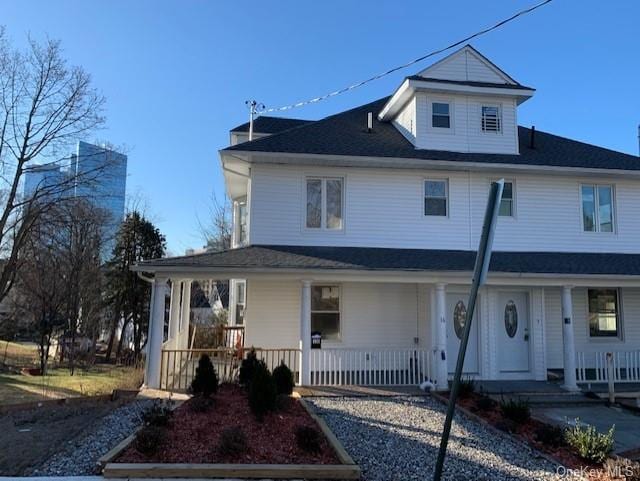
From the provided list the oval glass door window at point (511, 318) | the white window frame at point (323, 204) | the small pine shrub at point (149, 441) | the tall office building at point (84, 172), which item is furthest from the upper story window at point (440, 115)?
the tall office building at point (84, 172)

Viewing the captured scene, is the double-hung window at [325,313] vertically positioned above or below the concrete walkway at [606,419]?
above

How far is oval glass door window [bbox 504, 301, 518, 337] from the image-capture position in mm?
13219

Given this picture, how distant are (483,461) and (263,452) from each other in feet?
9.89

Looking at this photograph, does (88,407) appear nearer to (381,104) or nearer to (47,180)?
(381,104)

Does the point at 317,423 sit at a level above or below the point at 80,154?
below

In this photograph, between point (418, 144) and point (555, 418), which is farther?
point (418, 144)

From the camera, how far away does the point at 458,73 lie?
14852mm

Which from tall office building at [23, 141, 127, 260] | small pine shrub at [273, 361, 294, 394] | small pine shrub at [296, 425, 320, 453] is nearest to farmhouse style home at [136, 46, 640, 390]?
small pine shrub at [273, 361, 294, 394]

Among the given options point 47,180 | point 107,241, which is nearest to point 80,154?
point 47,180

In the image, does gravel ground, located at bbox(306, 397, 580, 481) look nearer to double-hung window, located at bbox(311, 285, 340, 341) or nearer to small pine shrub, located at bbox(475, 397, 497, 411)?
small pine shrub, located at bbox(475, 397, 497, 411)

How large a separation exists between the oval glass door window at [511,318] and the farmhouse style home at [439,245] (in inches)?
2.2

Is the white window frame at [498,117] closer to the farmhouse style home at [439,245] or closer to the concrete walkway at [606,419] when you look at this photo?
the farmhouse style home at [439,245]

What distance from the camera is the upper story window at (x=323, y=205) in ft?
43.7

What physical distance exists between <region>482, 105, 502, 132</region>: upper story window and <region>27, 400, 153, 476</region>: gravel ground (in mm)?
12290
